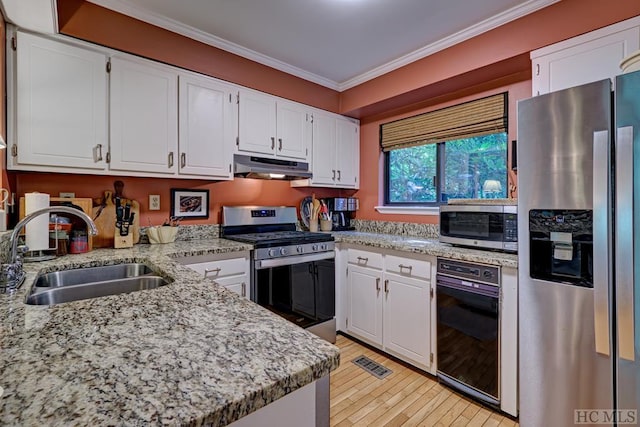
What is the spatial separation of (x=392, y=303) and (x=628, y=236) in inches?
58.2

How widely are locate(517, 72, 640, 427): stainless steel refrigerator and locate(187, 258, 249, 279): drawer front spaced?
5.69 ft

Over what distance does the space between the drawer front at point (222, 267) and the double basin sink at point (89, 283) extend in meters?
0.41

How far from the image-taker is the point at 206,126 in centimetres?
239

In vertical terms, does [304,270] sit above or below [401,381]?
above

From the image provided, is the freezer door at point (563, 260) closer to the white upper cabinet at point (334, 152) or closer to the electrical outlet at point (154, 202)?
the white upper cabinet at point (334, 152)

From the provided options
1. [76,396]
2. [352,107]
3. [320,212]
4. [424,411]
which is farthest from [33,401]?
[352,107]

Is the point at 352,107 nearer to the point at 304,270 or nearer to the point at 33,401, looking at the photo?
the point at 304,270

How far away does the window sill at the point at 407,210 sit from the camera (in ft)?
9.27

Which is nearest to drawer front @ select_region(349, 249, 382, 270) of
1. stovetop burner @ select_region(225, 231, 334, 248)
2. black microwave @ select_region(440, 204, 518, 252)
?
stovetop burner @ select_region(225, 231, 334, 248)

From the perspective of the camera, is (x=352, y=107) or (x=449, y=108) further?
(x=352, y=107)

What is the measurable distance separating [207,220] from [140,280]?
127 centimetres

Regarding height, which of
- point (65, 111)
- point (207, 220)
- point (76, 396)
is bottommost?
point (76, 396)

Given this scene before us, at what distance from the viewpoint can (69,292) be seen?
1342mm

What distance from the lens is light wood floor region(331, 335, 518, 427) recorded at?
1.77 meters
